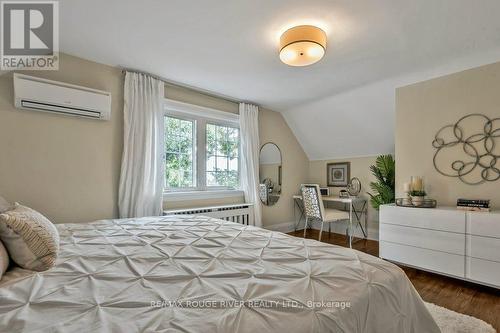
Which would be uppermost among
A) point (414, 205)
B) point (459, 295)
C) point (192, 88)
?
point (192, 88)

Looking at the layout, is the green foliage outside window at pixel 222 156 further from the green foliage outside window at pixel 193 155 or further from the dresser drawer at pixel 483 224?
the dresser drawer at pixel 483 224

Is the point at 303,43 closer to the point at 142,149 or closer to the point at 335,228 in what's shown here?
the point at 142,149

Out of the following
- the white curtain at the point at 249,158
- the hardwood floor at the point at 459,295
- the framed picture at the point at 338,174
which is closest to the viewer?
the hardwood floor at the point at 459,295

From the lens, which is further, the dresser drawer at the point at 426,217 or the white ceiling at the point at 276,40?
the dresser drawer at the point at 426,217

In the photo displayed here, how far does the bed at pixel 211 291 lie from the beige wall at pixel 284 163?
9.35 feet

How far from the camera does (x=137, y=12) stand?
5.74 ft

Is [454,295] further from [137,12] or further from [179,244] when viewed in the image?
[137,12]

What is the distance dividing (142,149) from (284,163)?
2.51 meters

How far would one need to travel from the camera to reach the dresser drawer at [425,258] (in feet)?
7.36

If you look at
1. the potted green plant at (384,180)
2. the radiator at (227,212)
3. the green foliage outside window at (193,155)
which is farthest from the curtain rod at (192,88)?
the potted green plant at (384,180)

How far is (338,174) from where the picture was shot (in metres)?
4.36

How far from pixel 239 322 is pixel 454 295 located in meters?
2.40

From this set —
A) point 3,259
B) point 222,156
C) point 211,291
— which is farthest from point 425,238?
point 3,259

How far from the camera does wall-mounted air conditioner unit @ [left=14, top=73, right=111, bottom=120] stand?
206cm
